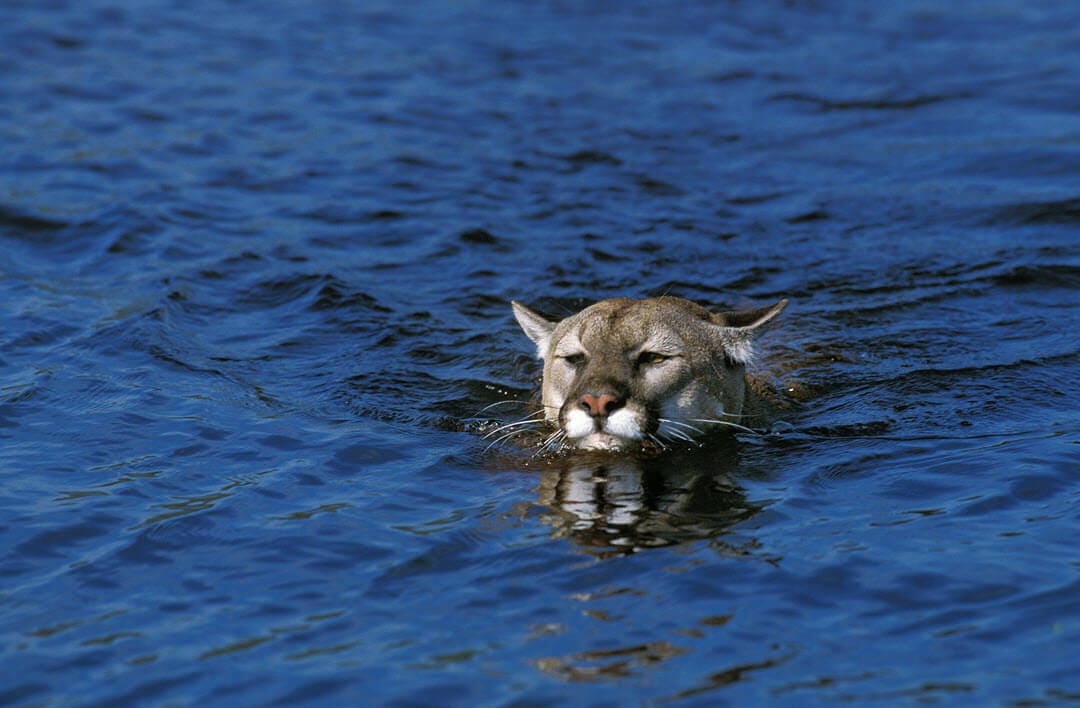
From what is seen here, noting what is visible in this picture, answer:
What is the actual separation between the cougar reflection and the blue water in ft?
0.13

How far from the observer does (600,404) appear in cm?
901

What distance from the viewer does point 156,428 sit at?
Answer: 1002 centimetres

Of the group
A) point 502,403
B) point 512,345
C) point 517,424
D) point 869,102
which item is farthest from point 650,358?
point 869,102

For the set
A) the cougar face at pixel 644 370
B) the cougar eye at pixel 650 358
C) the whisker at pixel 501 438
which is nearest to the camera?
the cougar face at pixel 644 370

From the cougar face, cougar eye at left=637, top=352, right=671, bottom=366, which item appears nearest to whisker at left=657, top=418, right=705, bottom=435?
the cougar face

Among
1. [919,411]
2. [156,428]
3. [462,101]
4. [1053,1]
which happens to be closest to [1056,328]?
[919,411]

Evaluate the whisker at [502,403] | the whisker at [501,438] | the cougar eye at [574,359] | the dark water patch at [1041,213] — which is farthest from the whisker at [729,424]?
the dark water patch at [1041,213]

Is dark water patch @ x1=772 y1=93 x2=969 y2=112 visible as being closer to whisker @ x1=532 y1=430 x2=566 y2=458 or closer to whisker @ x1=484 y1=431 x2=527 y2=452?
whisker @ x1=484 y1=431 x2=527 y2=452

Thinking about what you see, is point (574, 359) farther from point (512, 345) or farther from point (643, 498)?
point (512, 345)

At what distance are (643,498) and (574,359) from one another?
1.34m

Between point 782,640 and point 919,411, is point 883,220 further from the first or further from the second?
point 782,640

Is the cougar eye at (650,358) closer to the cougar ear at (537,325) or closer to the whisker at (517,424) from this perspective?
the whisker at (517,424)

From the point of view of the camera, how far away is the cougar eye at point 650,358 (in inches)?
384

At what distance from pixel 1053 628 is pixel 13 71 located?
1732 cm
